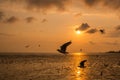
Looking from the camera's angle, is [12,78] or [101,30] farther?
[12,78]

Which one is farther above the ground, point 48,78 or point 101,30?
point 101,30

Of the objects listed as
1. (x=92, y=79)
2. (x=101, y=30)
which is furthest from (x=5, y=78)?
(x=101, y=30)

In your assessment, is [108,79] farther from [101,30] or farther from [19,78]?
[101,30]

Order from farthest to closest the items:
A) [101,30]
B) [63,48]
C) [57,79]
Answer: [57,79], [101,30], [63,48]

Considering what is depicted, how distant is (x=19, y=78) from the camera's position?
232 ft

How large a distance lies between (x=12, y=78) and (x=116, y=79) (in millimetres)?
22543

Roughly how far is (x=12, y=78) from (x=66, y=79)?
11.7 meters

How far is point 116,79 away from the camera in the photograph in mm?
70438

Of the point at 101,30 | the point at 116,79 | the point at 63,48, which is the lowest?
the point at 116,79

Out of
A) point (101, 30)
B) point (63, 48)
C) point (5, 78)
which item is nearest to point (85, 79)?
point (5, 78)

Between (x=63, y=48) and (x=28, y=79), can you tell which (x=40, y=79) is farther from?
(x=63, y=48)

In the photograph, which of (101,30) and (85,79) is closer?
(101,30)

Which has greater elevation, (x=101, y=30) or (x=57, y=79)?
(x=101, y=30)

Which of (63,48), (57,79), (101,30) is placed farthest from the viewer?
(57,79)
